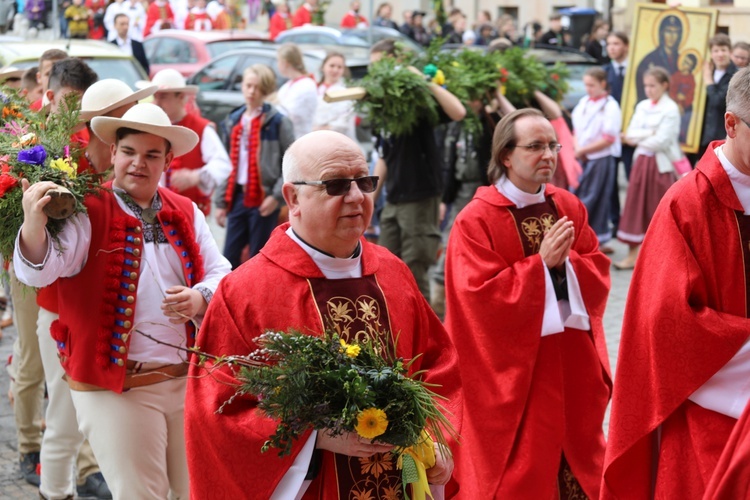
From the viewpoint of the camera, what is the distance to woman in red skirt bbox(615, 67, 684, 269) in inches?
488

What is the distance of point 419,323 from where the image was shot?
13.4 feet

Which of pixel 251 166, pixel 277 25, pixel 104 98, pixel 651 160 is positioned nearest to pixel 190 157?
pixel 251 166

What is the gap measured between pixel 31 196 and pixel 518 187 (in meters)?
2.29

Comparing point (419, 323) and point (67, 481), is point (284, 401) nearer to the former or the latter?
point (419, 323)

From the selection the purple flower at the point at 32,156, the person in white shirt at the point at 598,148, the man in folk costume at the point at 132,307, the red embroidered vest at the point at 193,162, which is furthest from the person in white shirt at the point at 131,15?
the purple flower at the point at 32,156

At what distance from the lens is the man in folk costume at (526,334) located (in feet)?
18.1

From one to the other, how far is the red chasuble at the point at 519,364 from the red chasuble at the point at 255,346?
1.58 meters

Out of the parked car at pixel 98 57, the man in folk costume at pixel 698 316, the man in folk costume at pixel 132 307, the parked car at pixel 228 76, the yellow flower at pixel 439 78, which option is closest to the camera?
the man in folk costume at pixel 698 316

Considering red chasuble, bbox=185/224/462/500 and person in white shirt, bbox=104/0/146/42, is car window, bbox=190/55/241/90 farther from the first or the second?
red chasuble, bbox=185/224/462/500

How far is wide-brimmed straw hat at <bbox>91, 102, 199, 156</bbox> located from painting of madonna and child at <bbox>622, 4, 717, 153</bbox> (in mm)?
9179

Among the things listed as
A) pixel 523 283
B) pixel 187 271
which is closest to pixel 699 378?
pixel 523 283

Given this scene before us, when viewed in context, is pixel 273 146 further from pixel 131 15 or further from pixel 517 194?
pixel 131 15

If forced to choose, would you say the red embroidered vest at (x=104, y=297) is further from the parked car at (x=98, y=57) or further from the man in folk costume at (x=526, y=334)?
the parked car at (x=98, y=57)

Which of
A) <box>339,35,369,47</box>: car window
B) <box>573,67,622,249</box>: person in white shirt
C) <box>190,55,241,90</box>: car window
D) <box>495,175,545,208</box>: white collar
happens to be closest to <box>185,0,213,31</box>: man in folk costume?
<box>339,35,369,47</box>: car window
